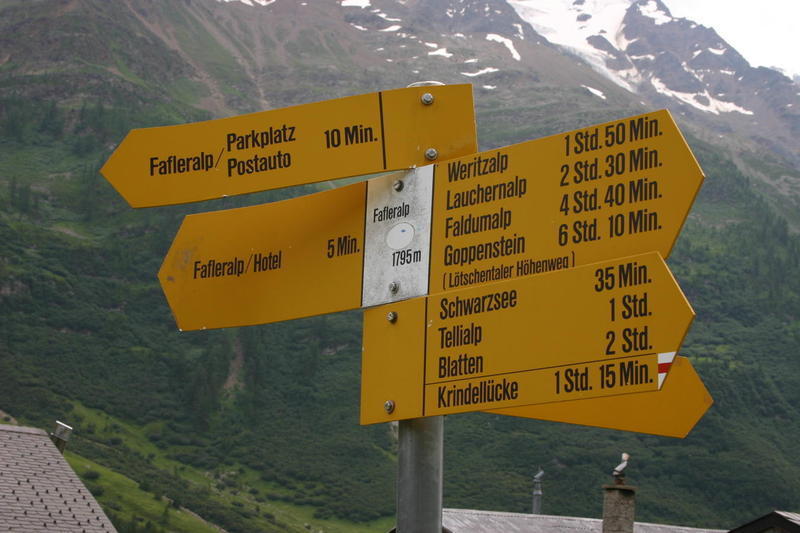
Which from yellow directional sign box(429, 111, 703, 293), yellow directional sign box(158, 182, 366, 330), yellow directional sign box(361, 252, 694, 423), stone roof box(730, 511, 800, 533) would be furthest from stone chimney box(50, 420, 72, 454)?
yellow directional sign box(429, 111, 703, 293)

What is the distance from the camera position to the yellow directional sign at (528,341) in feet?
9.22

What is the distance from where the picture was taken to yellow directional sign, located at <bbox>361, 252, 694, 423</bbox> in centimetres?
281

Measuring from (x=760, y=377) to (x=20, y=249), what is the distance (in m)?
66.2

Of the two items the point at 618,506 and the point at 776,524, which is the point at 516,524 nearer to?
the point at 776,524

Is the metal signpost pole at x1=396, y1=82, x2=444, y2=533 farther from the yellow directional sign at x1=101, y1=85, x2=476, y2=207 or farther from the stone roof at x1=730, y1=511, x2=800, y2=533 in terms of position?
the stone roof at x1=730, y1=511, x2=800, y2=533

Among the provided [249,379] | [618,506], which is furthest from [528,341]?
[249,379]

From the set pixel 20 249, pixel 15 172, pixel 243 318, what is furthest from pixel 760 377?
pixel 243 318

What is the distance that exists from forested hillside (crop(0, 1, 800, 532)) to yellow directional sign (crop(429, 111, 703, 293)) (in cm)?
6118

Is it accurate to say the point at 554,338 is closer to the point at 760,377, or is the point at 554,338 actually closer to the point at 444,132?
the point at 444,132

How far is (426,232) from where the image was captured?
345 cm

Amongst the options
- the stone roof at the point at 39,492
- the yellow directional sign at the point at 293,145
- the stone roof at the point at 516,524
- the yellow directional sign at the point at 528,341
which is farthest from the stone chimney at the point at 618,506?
the yellow directional sign at the point at 528,341

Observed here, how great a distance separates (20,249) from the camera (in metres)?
104

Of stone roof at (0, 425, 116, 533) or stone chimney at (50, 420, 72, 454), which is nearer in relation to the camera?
stone roof at (0, 425, 116, 533)

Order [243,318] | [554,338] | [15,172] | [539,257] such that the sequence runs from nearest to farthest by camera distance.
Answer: [554,338] → [539,257] → [243,318] → [15,172]
